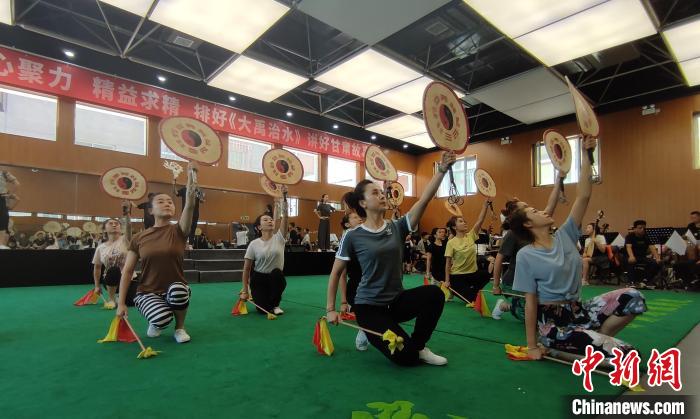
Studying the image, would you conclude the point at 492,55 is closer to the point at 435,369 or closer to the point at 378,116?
the point at 378,116

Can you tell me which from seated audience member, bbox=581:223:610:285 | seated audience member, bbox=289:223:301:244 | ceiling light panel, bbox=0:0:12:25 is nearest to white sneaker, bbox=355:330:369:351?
seated audience member, bbox=581:223:610:285

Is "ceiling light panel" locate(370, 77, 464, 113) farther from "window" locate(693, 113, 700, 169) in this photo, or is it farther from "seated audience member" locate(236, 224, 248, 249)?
"window" locate(693, 113, 700, 169)

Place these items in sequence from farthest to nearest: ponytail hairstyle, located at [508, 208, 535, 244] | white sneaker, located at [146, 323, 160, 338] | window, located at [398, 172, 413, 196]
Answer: window, located at [398, 172, 413, 196] < white sneaker, located at [146, 323, 160, 338] < ponytail hairstyle, located at [508, 208, 535, 244]

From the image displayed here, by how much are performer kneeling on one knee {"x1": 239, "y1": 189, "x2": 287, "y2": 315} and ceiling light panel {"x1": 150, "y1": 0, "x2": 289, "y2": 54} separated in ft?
12.9

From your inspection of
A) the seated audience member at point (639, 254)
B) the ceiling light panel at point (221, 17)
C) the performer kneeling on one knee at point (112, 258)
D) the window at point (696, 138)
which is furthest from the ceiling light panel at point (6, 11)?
the window at point (696, 138)

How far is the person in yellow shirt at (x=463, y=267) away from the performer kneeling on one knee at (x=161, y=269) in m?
3.37

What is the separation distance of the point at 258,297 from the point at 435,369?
2629 millimetres

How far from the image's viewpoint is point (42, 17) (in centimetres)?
789

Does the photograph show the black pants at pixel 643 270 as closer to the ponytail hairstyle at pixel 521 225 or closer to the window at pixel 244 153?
the ponytail hairstyle at pixel 521 225

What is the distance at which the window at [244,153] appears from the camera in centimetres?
1260

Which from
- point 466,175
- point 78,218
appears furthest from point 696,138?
point 78,218

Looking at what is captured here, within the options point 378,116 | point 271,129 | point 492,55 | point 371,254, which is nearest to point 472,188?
point 378,116

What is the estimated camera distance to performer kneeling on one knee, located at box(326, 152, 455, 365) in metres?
2.51

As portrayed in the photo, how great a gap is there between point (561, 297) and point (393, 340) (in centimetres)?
114
